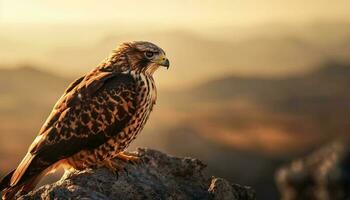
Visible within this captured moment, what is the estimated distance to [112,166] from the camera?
10227 millimetres

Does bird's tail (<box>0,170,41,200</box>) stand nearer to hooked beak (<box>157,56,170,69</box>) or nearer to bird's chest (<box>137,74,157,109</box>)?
bird's chest (<box>137,74,157,109</box>)

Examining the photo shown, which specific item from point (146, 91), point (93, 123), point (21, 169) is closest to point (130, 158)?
point (93, 123)

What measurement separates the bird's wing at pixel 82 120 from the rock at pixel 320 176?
9021mm

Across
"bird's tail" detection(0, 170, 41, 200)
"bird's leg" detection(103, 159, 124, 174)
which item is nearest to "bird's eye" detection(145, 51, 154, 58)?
"bird's leg" detection(103, 159, 124, 174)

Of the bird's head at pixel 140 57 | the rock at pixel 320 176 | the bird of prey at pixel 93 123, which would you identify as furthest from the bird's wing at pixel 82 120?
the rock at pixel 320 176

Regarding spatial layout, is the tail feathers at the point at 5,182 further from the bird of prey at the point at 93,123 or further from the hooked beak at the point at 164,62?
the hooked beak at the point at 164,62

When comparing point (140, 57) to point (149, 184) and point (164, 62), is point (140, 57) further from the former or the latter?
point (149, 184)

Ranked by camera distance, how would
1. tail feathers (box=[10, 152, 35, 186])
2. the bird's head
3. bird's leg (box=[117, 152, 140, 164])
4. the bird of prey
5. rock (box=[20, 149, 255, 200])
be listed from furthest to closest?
the bird's head < bird's leg (box=[117, 152, 140, 164]) < the bird of prey < tail feathers (box=[10, 152, 35, 186]) < rock (box=[20, 149, 255, 200])

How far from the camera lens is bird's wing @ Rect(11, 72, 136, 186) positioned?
10.4 meters

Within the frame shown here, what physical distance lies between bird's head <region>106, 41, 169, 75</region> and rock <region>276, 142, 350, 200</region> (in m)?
8.54

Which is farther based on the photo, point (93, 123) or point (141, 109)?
point (141, 109)

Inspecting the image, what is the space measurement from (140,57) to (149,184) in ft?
5.82

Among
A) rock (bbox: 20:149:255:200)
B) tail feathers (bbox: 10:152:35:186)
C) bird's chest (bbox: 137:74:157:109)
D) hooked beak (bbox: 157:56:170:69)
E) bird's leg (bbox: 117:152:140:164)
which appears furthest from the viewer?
hooked beak (bbox: 157:56:170:69)

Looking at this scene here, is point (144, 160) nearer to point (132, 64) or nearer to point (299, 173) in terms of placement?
point (132, 64)
